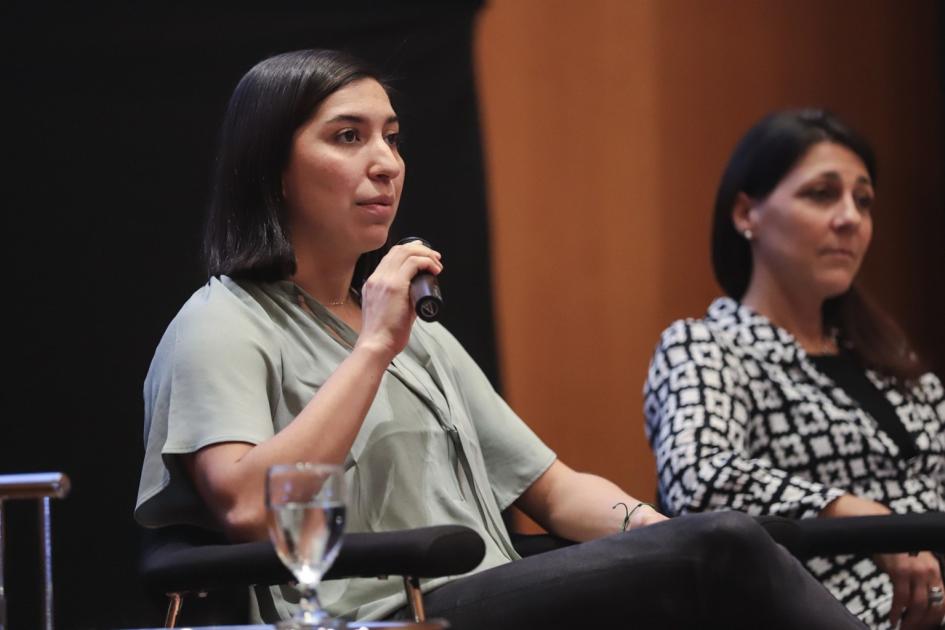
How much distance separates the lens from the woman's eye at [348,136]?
187 centimetres

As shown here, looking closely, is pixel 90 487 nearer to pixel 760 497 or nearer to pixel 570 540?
pixel 570 540

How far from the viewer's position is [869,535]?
182 centimetres

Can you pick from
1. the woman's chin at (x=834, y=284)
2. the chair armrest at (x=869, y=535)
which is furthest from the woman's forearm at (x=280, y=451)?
the woman's chin at (x=834, y=284)

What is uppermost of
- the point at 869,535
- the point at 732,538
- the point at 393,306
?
the point at 393,306

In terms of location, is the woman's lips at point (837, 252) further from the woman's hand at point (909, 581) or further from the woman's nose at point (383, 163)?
the woman's nose at point (383, 163)

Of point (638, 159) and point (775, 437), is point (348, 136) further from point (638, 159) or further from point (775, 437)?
point (638, 159)

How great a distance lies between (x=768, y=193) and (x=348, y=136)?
104 centimetres

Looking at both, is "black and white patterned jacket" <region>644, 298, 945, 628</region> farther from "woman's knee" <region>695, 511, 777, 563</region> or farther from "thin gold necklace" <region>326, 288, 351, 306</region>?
"woman's knee" <region>695, 511, 777, 563</region>

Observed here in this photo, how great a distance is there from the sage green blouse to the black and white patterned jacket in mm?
357

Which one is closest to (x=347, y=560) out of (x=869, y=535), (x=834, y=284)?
(x=869, y=535)

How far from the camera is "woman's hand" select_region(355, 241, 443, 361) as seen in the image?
168 centimetres

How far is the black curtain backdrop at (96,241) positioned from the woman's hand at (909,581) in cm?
90

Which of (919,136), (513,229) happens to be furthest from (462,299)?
(919,136)

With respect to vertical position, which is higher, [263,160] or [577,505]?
[263,160]
